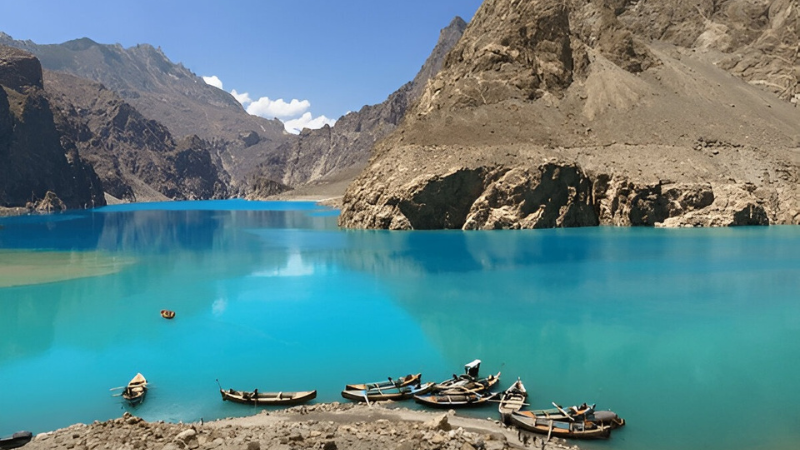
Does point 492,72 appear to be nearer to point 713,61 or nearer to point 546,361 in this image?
point 713,61

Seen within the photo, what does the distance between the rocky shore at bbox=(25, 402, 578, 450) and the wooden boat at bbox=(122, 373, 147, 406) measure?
2.69 m

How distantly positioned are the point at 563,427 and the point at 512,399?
7.06 feet

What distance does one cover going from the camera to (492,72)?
309ft

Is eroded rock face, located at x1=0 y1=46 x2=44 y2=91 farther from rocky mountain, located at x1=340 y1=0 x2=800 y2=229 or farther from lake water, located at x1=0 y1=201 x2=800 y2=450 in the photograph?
lake water, located at x1=0 y1=201 x2=800 y2=450

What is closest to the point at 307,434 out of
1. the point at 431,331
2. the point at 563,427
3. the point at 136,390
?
the point at 563,427

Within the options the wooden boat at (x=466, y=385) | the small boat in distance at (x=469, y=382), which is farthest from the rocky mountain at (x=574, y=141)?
the wooden boat at (x=466, y=385)

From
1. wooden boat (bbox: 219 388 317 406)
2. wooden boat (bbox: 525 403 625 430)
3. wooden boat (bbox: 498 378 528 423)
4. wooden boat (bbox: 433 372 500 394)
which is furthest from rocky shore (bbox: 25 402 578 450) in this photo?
wooden boat (bbox: 433 372 500 394)

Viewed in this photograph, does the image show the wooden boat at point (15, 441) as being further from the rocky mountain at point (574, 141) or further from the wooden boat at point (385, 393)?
the rocky mountain at point (574, 141)

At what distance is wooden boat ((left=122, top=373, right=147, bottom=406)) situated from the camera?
17.3m

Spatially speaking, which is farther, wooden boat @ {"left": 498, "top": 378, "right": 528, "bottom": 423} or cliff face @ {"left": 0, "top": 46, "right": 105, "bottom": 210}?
cliff face @ {"left": 0, "top": 46, "right": 105, "bottom": 210}

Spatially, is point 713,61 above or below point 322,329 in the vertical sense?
above

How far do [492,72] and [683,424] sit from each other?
280 ft

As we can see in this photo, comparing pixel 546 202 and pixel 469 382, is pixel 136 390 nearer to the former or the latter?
pixel 469 382


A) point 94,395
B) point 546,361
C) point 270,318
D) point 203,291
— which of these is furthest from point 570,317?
point 203,291
